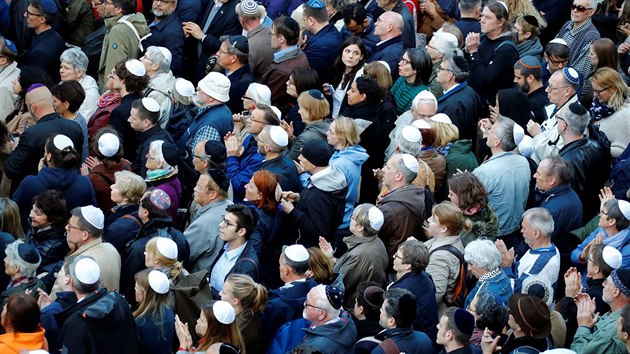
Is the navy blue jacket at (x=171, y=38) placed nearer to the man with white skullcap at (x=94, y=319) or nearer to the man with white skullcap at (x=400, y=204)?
the man with white skullcap at (x=400, y=204)

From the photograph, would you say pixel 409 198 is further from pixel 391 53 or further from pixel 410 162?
pixel 391 53

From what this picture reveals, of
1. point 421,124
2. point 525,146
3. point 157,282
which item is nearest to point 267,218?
point 157,282

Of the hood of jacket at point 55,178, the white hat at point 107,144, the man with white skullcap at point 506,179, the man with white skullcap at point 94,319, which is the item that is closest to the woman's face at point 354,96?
the man with white skullcap at point 506,179

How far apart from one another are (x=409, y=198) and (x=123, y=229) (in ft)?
7.34

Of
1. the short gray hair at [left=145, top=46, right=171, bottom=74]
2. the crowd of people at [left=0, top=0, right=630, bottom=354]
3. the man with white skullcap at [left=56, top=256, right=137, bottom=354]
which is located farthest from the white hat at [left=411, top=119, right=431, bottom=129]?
the man with white skullcap at [left=56, top=256, right=137, bottom=354]

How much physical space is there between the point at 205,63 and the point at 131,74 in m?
1.79

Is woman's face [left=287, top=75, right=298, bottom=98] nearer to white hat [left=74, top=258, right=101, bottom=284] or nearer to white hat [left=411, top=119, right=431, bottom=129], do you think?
white hat [left=411, top=119, right=431, bottom=129]

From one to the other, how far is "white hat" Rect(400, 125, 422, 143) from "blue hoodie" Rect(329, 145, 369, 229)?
40cm

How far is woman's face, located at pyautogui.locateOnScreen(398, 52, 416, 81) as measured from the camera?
450 inches

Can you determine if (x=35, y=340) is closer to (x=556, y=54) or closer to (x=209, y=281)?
(x=209, y=281)

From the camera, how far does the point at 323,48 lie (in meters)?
12.2

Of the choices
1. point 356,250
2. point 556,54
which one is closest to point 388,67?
point 556,54

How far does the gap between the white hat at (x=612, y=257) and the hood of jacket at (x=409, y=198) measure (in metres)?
1.51

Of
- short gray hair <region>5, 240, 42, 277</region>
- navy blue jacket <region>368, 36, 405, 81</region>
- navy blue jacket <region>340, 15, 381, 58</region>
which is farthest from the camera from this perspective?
navy blue jacket <region>340, 15, 381, 58</region>
